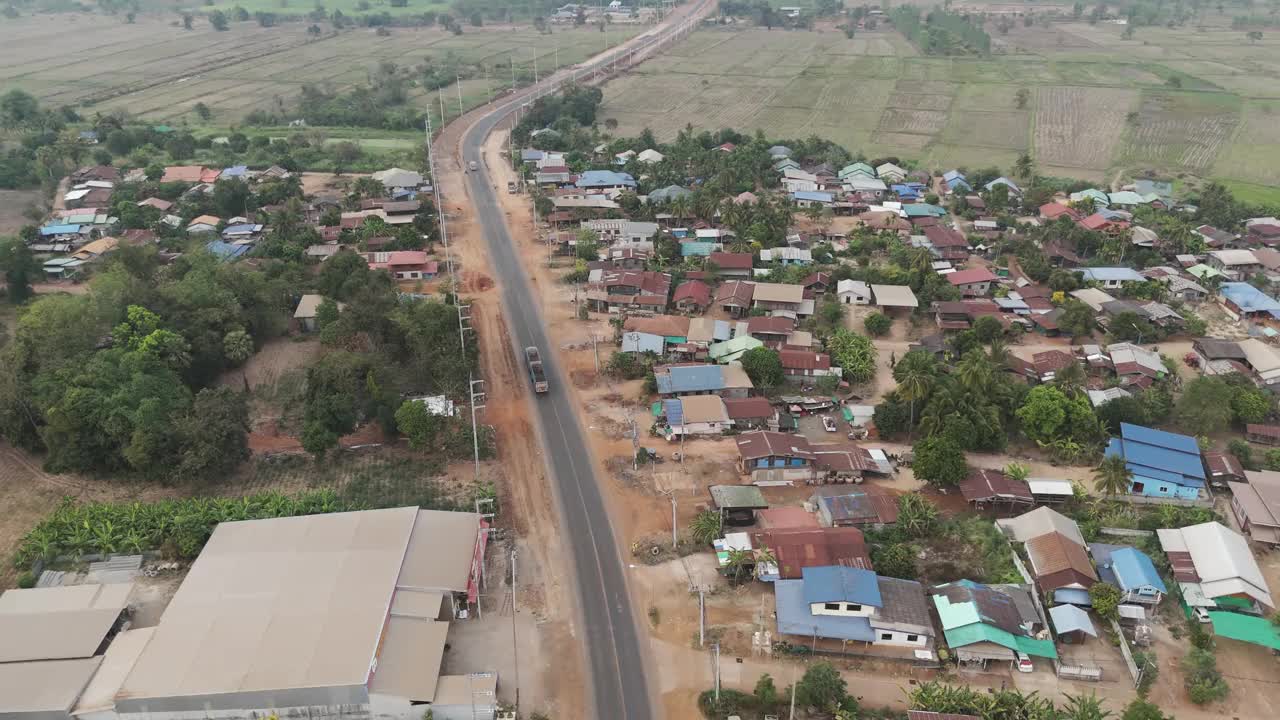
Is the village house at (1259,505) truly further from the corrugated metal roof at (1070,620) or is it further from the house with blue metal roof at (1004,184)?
the house with blue metal roof at (1004,184)

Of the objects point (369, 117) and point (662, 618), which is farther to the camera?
point (369, 117)

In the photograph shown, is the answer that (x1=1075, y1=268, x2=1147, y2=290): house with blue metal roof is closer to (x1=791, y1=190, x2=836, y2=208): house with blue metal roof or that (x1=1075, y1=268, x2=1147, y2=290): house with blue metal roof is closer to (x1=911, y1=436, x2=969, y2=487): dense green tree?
(x1=791, y1=190, x2=836, y2=208): house with blue metal roof

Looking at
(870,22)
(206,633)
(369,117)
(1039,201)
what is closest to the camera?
(206,633)

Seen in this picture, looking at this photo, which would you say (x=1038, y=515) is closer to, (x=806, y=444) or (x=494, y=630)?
(x=806, y=444)

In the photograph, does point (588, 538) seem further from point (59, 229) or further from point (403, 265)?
point (59, 229)

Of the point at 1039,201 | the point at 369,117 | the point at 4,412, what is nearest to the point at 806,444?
the point at 4,412
